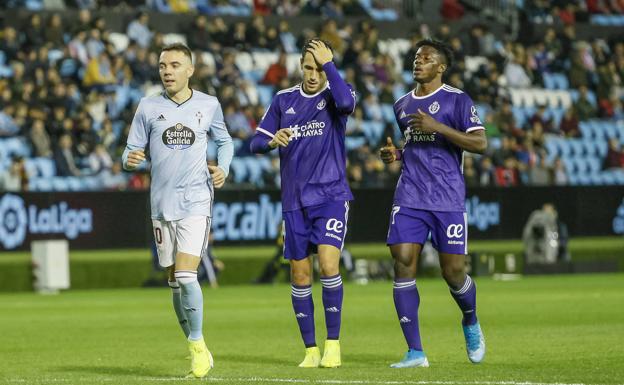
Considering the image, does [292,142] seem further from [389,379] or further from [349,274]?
[349,274]

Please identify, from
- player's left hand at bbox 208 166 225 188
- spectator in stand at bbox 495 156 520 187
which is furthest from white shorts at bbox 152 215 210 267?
spectator in stand at bbox 495 156 520 187

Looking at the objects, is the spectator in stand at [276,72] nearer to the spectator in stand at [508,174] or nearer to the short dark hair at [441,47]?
the spectator in stand at [508,174]

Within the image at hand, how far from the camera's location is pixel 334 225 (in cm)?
1161

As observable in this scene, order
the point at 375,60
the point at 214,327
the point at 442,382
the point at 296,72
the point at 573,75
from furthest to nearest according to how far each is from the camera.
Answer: the point at 573,75
the point at 375,60
the point at 296,72
the point at 214,327
the point at 442,382

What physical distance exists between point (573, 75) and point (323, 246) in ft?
94.6

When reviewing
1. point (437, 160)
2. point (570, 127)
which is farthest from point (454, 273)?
point (570, 127)

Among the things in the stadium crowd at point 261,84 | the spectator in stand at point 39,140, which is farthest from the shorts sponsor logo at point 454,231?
the spectator in stand at point 39,140

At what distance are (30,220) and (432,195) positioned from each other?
50.0 ft

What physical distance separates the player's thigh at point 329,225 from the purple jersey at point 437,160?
1.51 feet

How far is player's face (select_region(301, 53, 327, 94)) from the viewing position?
1165cm

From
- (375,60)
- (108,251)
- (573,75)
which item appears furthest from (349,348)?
(573,75)

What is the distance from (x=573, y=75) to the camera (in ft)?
129

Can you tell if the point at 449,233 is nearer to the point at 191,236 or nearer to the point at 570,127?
the point at 191,236

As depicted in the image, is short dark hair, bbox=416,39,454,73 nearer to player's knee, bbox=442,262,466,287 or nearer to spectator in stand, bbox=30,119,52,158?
player's knee, bbox=442,262,466,287
